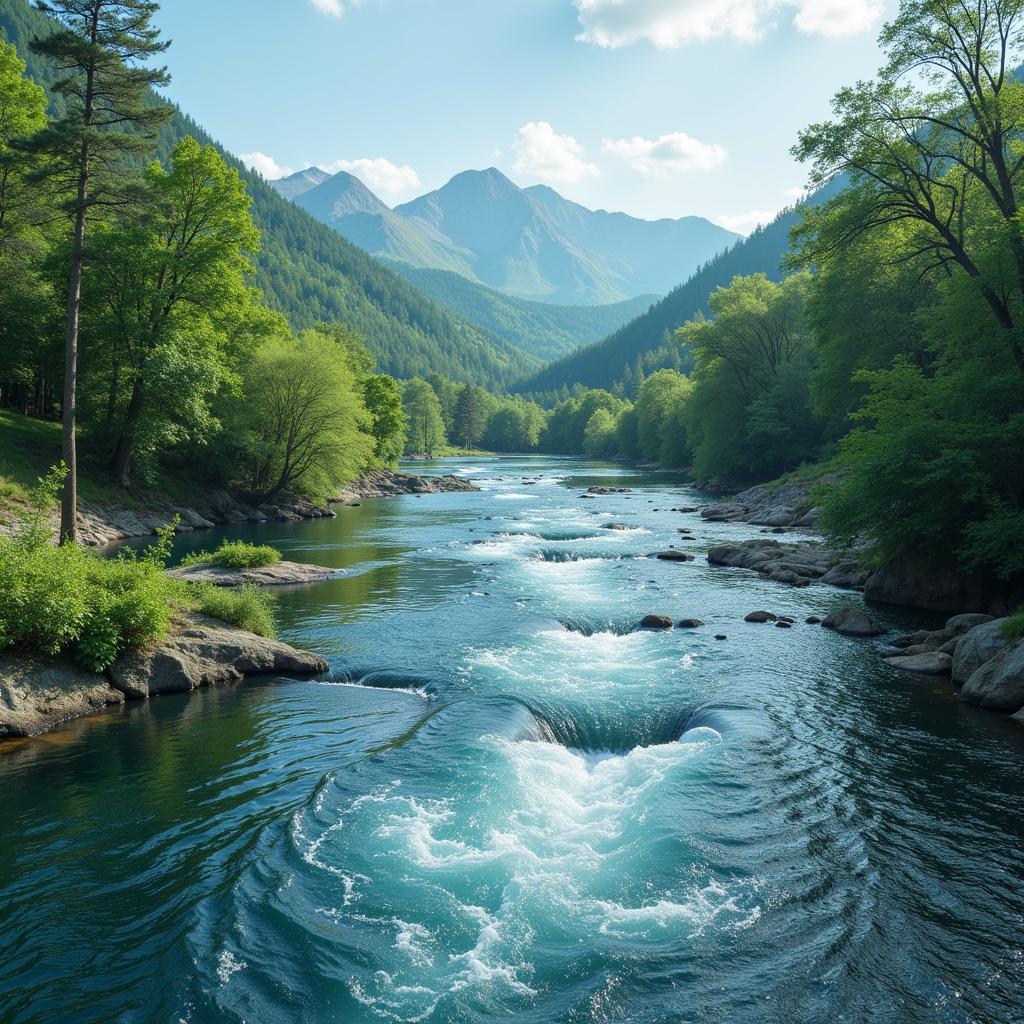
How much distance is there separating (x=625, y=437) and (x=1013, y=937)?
437 feet

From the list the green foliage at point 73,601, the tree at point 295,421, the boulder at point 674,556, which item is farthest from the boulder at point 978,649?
the tree at point 295,421

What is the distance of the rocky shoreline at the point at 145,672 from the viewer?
47.3 ft

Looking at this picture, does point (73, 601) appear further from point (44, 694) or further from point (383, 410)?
point (383, 410)

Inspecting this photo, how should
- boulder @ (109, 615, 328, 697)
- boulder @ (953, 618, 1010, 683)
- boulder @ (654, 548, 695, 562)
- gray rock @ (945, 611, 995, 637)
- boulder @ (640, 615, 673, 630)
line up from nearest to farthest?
boulder @ (109, 615, 328, 697)
boulder @ (953, 618, 1010, 683)
gray rock @ (945, 611, 995, 637)
boulder @ (640, 615, 673, 630)
boulder @ (654, 548, 695, 562)

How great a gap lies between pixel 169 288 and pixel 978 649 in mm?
42915

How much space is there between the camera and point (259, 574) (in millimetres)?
28922

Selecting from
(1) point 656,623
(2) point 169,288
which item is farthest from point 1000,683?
(2) point 169,288

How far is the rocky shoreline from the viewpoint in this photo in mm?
14406

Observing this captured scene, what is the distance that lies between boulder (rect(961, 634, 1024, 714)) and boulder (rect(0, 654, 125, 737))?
20320 mm

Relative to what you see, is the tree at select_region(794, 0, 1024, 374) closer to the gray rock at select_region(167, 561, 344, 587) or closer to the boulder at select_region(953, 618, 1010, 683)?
the boulder at select_region(953, 618, 1010, 683)

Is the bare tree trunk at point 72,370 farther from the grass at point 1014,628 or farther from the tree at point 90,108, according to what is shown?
the grass at point 1014,628

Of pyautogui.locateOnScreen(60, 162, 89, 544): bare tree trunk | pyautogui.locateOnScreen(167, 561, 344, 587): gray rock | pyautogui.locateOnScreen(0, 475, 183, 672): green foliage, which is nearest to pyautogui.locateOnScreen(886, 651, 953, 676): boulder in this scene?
pyautogui.locateOnScreen(0, 475, 183, 672): green foliage

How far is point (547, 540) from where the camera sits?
42844 millimetres

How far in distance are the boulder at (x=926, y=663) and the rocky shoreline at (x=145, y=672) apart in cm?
1634
